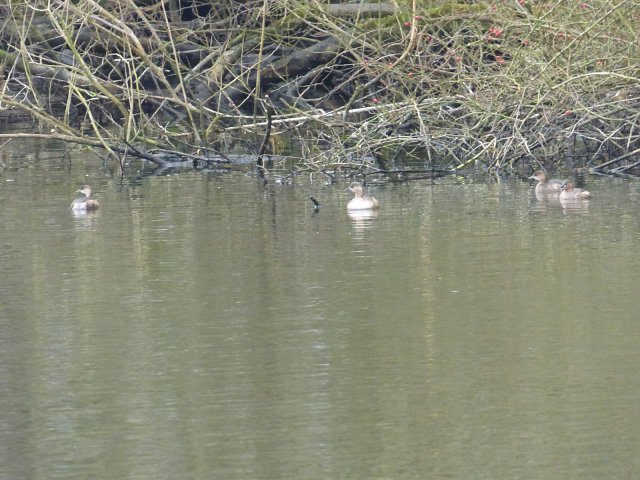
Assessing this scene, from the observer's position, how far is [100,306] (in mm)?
10367

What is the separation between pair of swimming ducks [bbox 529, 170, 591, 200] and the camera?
15.6 meters

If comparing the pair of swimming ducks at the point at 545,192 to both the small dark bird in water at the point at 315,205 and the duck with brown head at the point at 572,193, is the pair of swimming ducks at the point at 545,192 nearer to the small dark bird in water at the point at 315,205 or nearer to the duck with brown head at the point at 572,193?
the duck with brown head at the point at 572,193

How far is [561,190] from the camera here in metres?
15.8

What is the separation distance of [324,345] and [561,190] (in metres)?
7.39

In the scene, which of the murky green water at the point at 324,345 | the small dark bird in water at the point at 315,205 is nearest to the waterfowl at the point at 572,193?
the murky green water at the point at 324,345

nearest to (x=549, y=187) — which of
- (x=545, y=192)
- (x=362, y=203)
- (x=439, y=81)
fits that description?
(x=545, y=192)

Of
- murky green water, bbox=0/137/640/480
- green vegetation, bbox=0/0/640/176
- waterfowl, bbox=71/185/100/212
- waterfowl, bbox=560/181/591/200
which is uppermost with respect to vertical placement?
green vegetation, bbox=0/0/640/176

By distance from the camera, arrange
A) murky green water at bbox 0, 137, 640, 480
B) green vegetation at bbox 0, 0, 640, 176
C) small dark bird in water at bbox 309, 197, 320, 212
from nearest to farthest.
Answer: murky green water at bbox 0, 137, 640, 480 < small dark bird in water at bbox 309, 197, 320, 212 < green vegetation at bbox 0, 0, 640, 176

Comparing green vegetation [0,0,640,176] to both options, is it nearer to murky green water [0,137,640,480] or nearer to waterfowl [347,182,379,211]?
waterfowl [347,182,379,211]

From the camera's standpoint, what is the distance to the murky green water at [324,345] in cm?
694

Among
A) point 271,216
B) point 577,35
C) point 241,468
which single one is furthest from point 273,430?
point 577,35

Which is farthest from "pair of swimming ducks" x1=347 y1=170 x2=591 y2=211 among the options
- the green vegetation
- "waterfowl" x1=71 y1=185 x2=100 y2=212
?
"waterfowl" x1=71 y1=185 x2=100 y2=212

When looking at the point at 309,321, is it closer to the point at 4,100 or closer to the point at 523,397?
the point at 523,397

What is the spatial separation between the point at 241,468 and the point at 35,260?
6033mm
